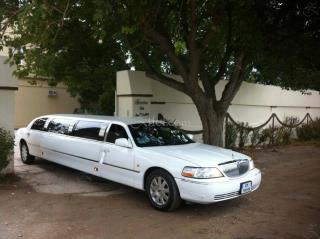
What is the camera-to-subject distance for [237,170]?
704cm

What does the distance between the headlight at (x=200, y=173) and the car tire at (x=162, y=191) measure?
0.30 metres

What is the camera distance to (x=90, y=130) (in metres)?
8.72

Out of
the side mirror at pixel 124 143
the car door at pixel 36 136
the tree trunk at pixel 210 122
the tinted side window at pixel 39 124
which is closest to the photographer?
the side mirror at pixel 124 143

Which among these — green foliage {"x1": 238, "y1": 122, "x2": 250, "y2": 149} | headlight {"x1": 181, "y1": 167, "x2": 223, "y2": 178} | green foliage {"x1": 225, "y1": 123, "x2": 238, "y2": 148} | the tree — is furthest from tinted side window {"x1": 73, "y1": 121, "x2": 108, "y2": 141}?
green foliage {"x1": 238, "y1": 122, "x2": 250, "y2": 149}

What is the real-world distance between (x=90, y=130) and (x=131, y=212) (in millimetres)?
2385

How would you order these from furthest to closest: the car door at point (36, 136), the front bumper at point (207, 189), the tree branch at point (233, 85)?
the tree branch at point (233, 85)
the car door at point (36, 136)
the front bumper at point (207, 189)

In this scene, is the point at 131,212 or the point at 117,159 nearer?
the point at 131,212

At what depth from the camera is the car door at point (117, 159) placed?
752 centimetres

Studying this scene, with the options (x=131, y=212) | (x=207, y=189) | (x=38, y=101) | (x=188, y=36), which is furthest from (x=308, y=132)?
(x=38, y=101)

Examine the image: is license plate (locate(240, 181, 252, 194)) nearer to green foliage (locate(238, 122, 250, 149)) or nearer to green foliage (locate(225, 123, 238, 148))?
green foliage (locate(225, 123, 238, 148))

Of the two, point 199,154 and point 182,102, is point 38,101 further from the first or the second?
point 199,154

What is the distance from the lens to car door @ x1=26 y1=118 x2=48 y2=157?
10344 mm

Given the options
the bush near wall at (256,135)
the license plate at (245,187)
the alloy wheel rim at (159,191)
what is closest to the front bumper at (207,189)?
the license plate at (245,187)

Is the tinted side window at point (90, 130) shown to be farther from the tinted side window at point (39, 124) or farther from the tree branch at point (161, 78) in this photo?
the tree branch at point (161, 78)
